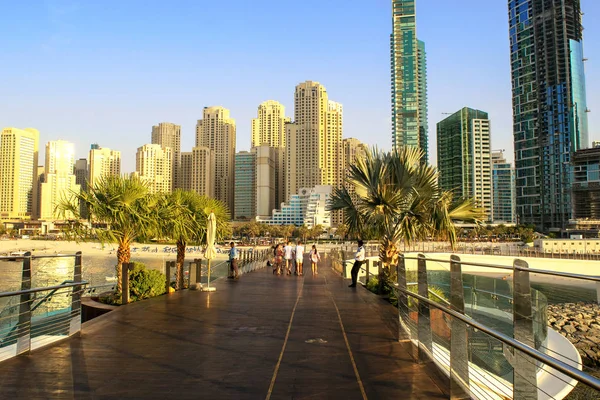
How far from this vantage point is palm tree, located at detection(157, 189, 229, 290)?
16031mm

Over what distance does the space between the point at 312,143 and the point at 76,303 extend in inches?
6218

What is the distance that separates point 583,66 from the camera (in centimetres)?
11281

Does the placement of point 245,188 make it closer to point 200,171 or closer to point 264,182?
point 264,182

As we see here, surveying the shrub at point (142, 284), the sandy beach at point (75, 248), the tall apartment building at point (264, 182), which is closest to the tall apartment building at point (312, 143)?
the tall apartment building at point (264, 182)

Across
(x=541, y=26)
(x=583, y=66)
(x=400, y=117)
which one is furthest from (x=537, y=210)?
(x=400, y=117)

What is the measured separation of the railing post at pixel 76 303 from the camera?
692 centimetres

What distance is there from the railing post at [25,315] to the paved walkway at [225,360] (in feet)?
0.73

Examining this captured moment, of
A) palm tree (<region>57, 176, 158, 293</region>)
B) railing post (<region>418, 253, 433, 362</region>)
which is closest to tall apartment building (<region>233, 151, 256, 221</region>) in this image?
palm tree (<region>57, 176, 158, 293</region>)

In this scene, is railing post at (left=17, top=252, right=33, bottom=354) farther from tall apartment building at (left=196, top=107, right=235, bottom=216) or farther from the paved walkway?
tall apartment building at (left=196, top=107, right=235, bottom=216)

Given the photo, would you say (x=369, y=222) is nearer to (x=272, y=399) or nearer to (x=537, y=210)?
(x=272, y=399)

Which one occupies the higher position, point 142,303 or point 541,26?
point 541,26

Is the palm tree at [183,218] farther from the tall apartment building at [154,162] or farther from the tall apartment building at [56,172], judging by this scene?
the tall apartment building at [154,162]

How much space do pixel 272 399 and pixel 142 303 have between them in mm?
7080

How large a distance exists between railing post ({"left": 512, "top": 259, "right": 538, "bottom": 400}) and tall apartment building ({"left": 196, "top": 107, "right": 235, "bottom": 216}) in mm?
172707
